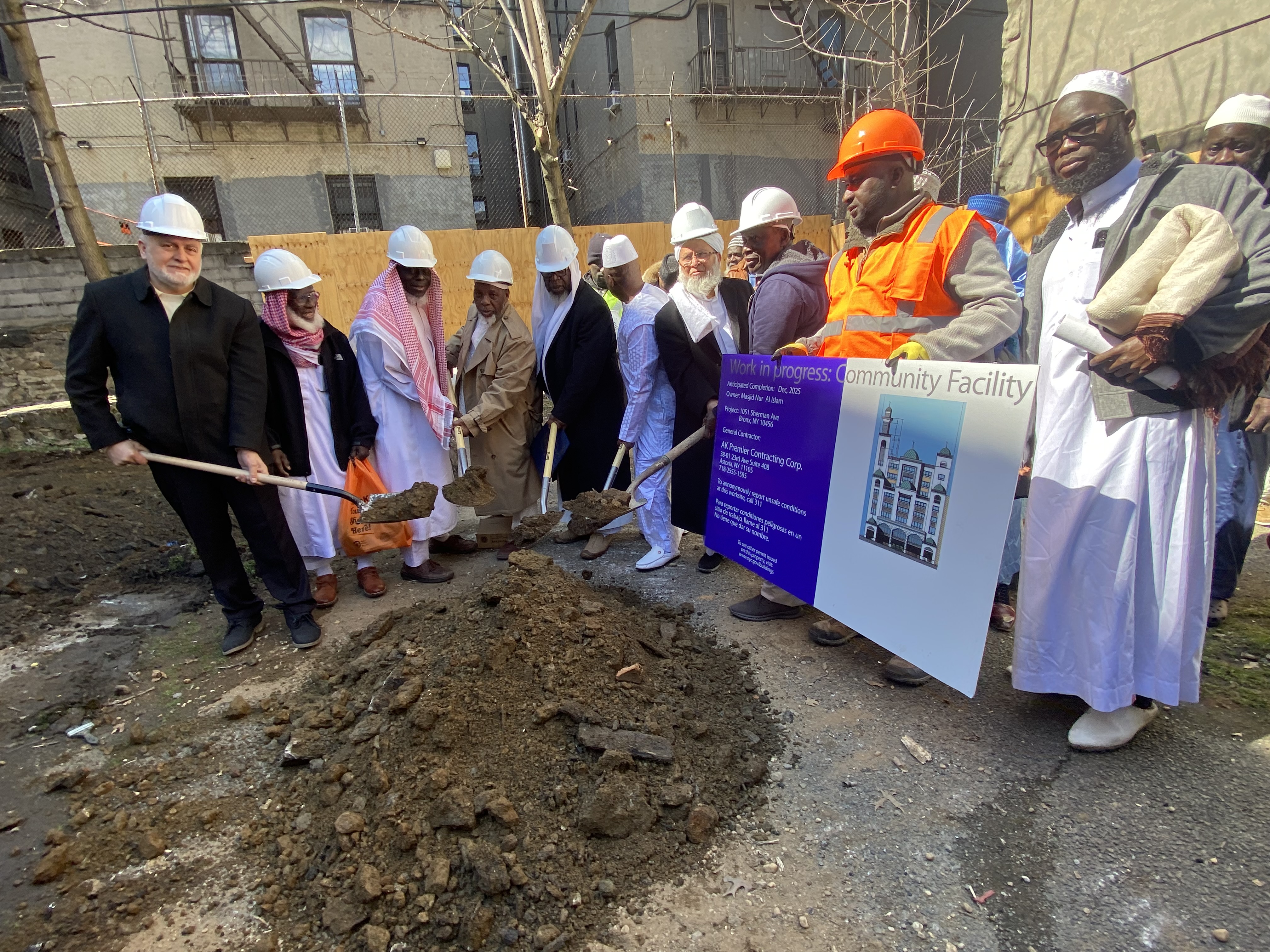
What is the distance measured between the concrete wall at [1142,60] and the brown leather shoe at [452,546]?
5.54 metres

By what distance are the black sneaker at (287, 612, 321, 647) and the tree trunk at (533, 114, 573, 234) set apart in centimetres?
489

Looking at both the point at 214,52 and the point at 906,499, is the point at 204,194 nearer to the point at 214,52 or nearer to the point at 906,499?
the point at 214,52

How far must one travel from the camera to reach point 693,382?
3.94m

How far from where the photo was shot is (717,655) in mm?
3125

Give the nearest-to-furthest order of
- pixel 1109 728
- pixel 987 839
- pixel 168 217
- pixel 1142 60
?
1. pixel 987 839
2. pixel 1109 728
3. pixel 168 217
4. pixel 1142 60

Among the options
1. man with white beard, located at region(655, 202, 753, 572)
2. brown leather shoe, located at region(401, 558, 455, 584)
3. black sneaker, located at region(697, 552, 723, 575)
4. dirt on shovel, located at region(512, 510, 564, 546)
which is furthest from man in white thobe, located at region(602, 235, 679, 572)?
brown leather shoe, located at region(401, 558, 455, 584)

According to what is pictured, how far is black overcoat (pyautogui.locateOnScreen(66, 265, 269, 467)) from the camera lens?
316 cm

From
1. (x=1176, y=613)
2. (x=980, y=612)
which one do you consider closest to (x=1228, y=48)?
(x=1176, y=613)

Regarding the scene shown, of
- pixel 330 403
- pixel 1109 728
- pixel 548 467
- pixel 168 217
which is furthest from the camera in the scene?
pixel 548 467

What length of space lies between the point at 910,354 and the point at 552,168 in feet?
20.1

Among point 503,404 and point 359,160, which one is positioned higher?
point 359,160

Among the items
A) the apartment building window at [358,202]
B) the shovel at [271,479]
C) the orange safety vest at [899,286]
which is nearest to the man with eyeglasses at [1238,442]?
the orange safety vest at [899,286]

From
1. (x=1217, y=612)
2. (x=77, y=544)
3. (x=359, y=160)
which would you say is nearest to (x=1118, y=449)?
(x=1217, y=612)

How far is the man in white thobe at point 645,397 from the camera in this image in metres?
4.12
